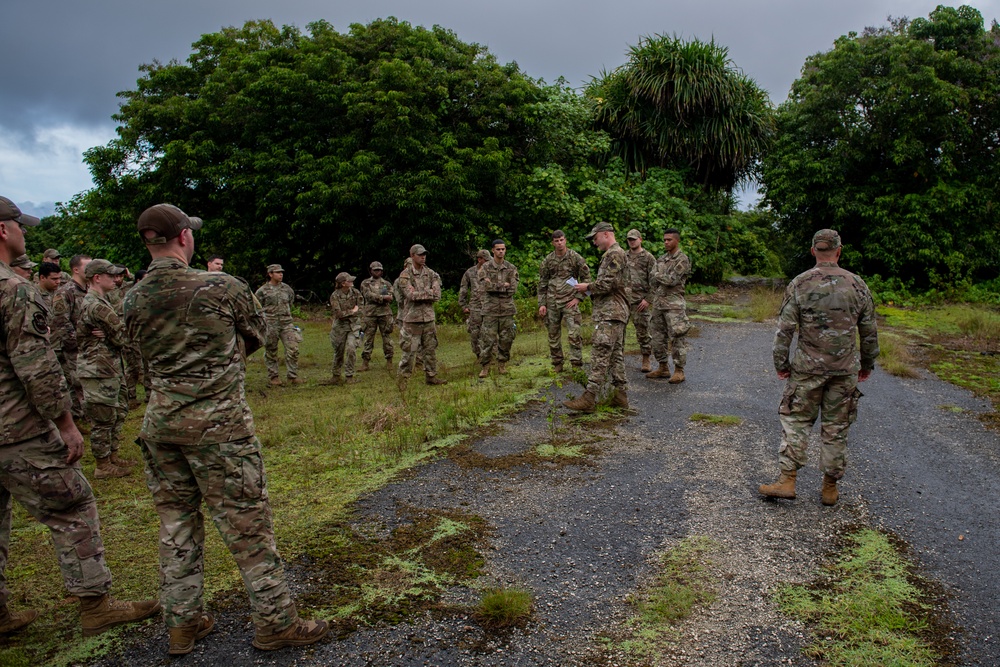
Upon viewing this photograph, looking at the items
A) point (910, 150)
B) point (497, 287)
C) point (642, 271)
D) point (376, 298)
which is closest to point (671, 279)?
point (642, 271)

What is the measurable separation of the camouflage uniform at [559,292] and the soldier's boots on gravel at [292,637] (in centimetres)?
659

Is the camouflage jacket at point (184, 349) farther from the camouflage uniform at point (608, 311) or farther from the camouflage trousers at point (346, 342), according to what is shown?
the camouflage trousers at point (346, 342)

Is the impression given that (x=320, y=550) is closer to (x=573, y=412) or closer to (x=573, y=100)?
(x=573, y=412)

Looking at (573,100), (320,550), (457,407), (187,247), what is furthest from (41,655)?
(573,100)

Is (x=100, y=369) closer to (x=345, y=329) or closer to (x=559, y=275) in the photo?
(x=345, y=329)

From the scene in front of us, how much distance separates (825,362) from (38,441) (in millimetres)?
4985

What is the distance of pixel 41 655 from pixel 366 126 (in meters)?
16.2

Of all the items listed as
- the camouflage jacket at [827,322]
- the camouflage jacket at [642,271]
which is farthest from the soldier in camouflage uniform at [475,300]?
the camouflage jacket at [827,322]

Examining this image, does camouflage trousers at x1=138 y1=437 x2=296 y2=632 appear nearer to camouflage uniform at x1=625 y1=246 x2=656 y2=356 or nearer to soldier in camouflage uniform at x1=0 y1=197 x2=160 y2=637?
soldier in camouflage uniform at x1=0 y1=197 x2=160 y2=637

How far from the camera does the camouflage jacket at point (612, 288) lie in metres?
7.32

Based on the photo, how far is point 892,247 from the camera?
58.9 feet

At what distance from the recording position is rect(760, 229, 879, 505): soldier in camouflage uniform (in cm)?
494

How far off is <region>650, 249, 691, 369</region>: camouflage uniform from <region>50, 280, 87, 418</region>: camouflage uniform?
6859 mm

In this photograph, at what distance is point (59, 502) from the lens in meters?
3.42
